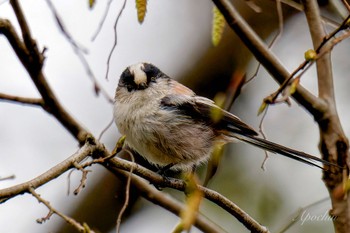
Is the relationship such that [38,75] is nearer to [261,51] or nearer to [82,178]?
[82,178]

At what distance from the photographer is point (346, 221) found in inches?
103

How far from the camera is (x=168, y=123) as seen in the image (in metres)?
3.71

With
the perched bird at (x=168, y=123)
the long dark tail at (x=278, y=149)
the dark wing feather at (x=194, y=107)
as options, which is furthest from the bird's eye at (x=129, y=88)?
the long dark tail at (x=278, y=149)

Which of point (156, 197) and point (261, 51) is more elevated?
point (261, 51)

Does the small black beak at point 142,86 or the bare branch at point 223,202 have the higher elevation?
the small black beak at point 142,86

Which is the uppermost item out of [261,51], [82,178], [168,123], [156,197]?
[261,51]

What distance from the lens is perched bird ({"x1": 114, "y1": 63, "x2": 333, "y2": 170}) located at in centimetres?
366

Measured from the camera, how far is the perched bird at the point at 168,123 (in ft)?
12.0

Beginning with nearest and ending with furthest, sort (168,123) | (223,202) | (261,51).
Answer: (223,202)
(261,51)
(168,123)

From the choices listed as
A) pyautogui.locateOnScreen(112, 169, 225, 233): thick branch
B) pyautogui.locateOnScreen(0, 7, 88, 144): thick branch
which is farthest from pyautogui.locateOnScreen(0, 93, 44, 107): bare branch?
pyautogui.locateOnScreen(112, 169, 225, 233): thick branch

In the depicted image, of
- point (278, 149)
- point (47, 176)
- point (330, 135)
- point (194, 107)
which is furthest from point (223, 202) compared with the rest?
point (194, 107)

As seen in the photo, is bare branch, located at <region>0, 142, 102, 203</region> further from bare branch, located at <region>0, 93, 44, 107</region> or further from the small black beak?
the small black beak

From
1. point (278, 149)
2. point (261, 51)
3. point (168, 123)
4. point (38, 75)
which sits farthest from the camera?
point (168, 123)

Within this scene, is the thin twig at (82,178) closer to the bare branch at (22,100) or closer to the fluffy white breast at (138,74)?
the bare branch at (22,100)
